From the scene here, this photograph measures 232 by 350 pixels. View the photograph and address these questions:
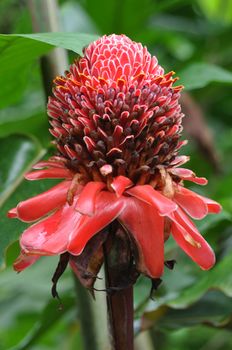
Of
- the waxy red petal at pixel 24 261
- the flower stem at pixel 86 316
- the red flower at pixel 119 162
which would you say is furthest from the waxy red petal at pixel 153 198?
the flower stem at pixel 86 316

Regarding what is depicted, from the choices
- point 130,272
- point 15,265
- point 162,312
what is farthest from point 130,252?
point 162,312

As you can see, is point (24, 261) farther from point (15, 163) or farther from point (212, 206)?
point (15, 163)

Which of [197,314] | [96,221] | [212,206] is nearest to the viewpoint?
[96,221]

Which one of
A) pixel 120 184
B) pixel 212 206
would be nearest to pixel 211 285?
pixel 212 206

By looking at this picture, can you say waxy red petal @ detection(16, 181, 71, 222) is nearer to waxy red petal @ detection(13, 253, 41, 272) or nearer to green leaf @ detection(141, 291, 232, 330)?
waxy red petal @ detection(13, 253, 41, 272)

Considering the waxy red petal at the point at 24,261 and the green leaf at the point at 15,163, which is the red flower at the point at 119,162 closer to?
the waxy red petal at the point at 24,261

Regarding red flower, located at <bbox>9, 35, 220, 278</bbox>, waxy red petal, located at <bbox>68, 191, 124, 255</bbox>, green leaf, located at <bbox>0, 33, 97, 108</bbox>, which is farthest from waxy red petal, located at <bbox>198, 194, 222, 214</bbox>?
green leaf, located at <bbox>0, 33, 97, 108</bbox>

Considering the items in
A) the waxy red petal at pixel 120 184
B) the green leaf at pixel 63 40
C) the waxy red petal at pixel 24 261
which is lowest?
the waxy red petal at pixel 24 261
